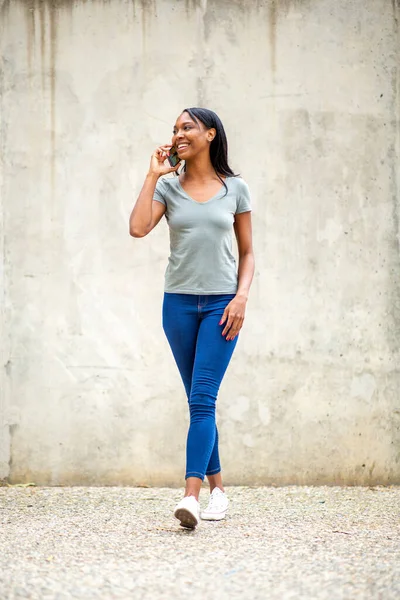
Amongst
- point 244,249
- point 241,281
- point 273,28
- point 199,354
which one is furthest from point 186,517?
point 273,28

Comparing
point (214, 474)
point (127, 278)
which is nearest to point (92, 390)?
point (127, 278)

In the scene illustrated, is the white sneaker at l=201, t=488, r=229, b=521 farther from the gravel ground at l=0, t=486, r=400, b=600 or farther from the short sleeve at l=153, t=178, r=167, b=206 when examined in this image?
the short sleeve at l=153, t=178, r=167, b=206

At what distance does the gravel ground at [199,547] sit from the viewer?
110 inches

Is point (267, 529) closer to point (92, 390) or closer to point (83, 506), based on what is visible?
point (83, 506)

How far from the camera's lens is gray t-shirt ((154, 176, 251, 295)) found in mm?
3959

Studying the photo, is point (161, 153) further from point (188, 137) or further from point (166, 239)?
point (166, 239)

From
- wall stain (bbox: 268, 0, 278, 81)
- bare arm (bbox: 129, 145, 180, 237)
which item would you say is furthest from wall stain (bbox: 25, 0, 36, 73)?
bare arm (bbox: 129, 145, 180, 237)

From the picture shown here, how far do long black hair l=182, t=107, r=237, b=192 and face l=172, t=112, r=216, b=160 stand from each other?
0.11 ft

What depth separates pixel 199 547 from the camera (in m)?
3.42

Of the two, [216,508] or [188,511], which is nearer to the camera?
[188,511]

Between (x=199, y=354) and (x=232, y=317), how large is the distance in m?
0.22

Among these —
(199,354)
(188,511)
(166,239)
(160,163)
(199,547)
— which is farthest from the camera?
(166,239)

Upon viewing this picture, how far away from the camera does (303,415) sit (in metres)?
5.53

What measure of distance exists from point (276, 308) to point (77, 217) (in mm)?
1406
